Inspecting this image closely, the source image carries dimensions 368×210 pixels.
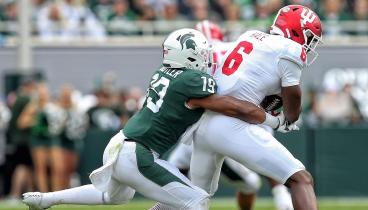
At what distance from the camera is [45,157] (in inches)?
587

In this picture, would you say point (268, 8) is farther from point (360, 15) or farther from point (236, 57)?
point (236, 57)

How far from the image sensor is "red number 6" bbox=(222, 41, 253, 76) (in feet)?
25.9

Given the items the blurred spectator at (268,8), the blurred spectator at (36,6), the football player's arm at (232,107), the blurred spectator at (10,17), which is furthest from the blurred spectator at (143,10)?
the football player's arm at (232,107)

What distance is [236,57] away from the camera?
26.1ft

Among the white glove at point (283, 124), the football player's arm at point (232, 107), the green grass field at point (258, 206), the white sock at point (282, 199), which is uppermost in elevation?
the football player's arm at point (232, 107)

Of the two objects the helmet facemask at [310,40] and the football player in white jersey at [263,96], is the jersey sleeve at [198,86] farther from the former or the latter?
the helmet facemask at [310,40]

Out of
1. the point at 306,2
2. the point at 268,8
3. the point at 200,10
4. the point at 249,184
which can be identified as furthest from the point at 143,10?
the point at 249,184

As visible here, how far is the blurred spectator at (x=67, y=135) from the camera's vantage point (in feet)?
48.8

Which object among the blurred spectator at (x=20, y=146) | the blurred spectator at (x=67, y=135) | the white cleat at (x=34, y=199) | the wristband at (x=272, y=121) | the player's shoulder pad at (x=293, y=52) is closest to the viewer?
the player's shoulder pad at (x=293, y=52)

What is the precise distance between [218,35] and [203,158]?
3.25 meters

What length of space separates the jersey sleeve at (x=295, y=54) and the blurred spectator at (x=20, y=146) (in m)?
7.84

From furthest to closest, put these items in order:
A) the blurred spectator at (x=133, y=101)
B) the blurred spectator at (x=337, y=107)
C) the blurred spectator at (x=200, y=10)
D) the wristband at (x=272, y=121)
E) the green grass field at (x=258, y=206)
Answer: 1. the blurred spectator at (x=200, y=10)
2. the blurred spectator at (x=337, y=107)
3. the blurred spectator at (x=133, y=101)
4. the green grass field at (x=258, y=206)
5. the wristband at (x=272, y=121)

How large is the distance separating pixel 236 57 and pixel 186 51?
1.51ft

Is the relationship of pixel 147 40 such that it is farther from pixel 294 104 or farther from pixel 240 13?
pixel 294 104
